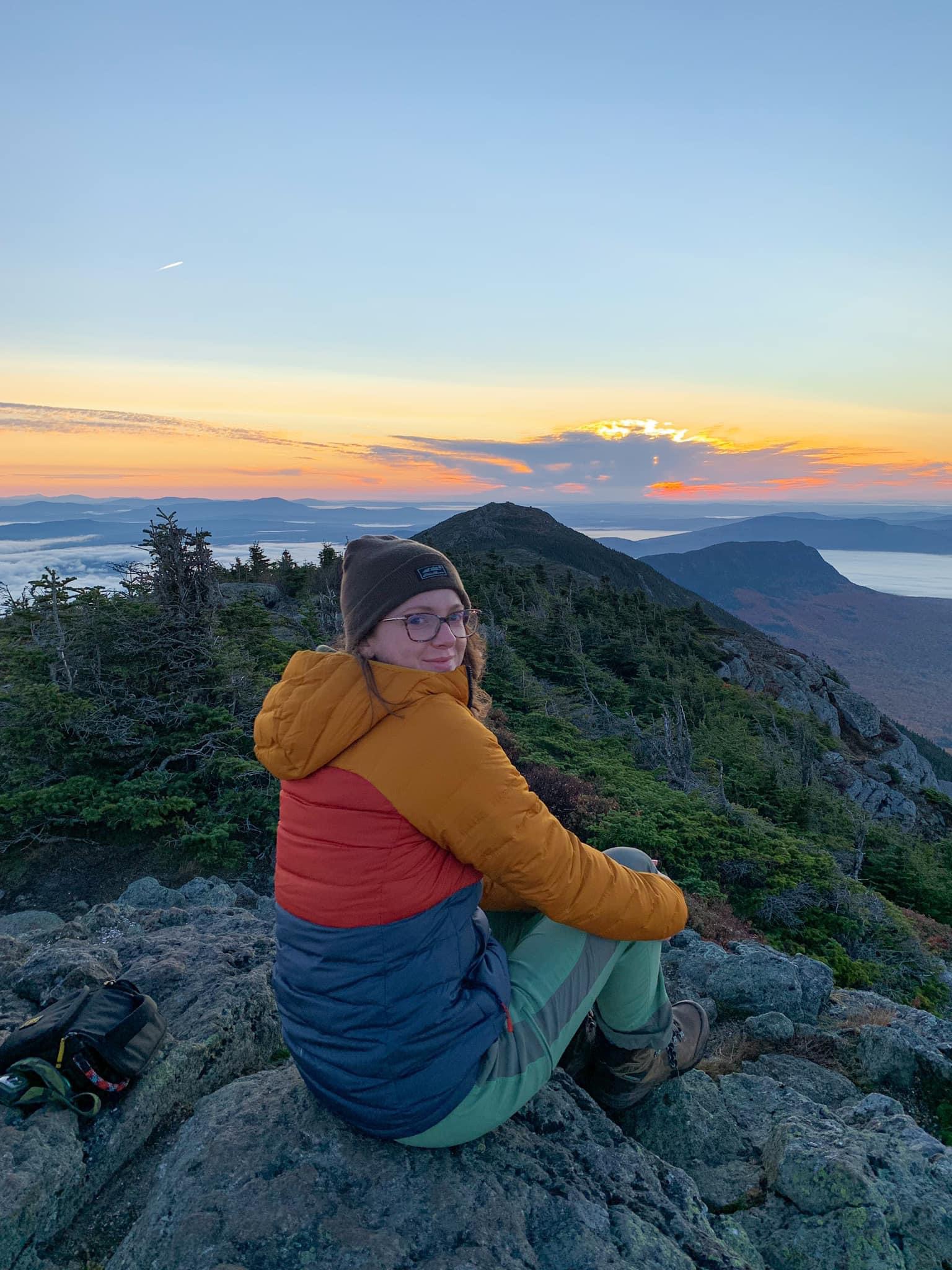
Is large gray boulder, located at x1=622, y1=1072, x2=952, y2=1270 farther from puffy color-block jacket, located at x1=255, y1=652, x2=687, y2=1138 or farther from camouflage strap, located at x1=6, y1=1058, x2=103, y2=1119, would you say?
camouflage strap, located at x1=6, y1=1058, x2=103, y2=1119

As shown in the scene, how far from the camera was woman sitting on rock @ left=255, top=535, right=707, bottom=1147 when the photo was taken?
2.24 m

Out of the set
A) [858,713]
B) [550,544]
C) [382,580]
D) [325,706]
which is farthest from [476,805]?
[550,544]

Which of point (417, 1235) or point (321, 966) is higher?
point (321, 966)

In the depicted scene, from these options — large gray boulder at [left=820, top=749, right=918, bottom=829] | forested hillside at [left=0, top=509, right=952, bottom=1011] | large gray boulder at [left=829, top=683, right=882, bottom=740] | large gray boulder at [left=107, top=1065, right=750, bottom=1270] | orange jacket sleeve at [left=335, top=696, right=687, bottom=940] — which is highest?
orange jacket sleeve at [left=335, top=696, right=687, bottom=940]

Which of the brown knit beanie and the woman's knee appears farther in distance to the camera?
the woman's knee

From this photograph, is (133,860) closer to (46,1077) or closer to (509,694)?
(46,1077)

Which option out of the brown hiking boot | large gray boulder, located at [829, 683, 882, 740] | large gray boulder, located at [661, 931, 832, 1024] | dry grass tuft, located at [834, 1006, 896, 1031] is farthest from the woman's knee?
large gray boulder, located at [829, 683, 882, 740]

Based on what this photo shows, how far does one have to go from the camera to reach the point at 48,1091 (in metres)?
2.65

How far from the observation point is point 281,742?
7.63 ft

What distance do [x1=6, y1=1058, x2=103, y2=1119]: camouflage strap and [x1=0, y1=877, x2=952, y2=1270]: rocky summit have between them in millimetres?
55

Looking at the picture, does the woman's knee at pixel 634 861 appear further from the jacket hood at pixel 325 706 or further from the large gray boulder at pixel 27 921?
the large gray boulder at pixel 27 921

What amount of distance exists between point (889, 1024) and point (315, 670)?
5328 millimetres

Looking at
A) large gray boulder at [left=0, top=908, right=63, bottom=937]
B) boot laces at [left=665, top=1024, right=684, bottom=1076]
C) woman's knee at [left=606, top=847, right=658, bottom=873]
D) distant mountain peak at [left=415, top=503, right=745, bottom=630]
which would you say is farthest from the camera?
distant mountain peak at [left=415, top=503, right=745, bottom=630]

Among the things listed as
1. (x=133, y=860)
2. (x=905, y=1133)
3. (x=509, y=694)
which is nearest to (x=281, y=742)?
(x=905, y=1133)
